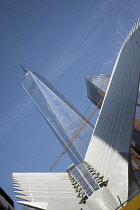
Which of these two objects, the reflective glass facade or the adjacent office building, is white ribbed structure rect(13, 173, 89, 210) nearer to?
the adjacent office building

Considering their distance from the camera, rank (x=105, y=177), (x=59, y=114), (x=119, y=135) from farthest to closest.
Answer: (x=59, y=114) < (x=119, y=135) < (x=105, y=177)

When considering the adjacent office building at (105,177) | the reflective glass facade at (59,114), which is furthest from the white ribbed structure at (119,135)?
the reflective glass facade at (59,114)

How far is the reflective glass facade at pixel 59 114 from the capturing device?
375ft

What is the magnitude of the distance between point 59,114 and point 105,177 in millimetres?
108384

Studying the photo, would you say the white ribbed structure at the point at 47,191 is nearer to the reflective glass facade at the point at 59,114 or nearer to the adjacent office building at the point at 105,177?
the adjacent office building at the point at 105,177

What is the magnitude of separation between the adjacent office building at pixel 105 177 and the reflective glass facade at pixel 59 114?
64928 mm

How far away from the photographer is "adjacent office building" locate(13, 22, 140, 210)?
2531 centimetres

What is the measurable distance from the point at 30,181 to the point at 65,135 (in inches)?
3369

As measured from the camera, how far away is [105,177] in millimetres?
29781

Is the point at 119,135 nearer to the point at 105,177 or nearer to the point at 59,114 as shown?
the point at 105,177

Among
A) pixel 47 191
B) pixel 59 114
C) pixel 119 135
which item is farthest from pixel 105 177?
pixel 59 114

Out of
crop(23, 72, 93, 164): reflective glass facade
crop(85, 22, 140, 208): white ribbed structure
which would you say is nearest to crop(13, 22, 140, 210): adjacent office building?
crop(85, 22, 140, 208): white ribbed structure

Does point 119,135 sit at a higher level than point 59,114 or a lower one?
lower

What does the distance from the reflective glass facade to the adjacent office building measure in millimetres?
64928
